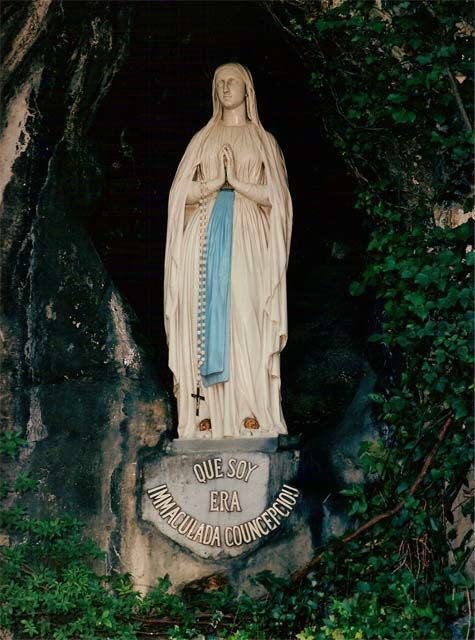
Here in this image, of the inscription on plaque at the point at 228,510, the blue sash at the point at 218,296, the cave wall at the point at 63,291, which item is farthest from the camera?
the cave wall at the point at 63,291

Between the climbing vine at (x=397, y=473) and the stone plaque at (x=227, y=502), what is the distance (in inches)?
16.2

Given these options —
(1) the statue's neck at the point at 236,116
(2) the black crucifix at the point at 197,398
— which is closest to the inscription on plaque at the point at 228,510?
(2) the black crucifix at the point at 197,398

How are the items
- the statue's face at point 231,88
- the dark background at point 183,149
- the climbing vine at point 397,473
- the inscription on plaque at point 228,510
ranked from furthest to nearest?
the dark background at point 183,149 < the statue's face at point 231,88 < the inscription on plaque at point 228,510 < the climbing vine at point 397,473

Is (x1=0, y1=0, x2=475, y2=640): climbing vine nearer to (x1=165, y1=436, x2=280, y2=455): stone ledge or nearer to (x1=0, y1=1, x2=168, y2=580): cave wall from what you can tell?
(x1=0, y1=1, x2=168, y2=580): cave wall

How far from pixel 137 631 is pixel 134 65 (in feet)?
13.6

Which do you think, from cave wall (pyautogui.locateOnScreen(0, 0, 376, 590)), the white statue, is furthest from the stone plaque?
the white statue

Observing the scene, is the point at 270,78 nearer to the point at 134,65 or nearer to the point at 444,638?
the point at 134,65

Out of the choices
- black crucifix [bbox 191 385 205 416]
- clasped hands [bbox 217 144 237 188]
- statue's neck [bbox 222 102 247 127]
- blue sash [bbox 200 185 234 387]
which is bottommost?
black crucifix [bbox 191 385 205 416]

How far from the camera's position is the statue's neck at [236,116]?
45.3 feet

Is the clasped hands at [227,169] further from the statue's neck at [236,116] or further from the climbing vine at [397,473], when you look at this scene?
the climbing vine at [397,473]

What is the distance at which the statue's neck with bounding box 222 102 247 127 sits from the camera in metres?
13.8

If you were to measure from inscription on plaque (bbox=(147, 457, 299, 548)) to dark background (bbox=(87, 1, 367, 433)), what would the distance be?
120 centimetres

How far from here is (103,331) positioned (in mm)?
13969

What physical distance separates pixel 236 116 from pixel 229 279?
3.90 feet
